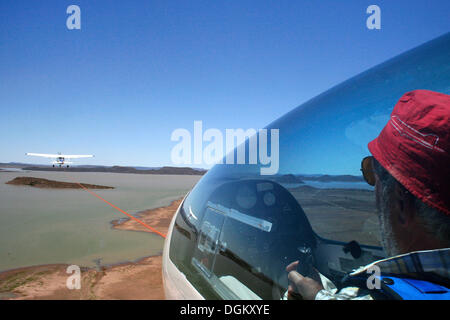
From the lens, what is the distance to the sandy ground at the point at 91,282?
3.91 meters

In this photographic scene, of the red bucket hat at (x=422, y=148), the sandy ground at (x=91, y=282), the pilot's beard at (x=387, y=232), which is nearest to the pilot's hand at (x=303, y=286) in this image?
the pilot's beard at (x=387, y=232)

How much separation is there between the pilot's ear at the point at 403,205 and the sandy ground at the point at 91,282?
3932 mm

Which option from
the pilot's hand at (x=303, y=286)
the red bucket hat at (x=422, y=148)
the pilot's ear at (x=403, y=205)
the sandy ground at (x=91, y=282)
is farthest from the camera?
the sandy ground at (x=91, y=282)

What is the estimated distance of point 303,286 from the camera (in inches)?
40.2

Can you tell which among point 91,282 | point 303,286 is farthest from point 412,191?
point 91,282

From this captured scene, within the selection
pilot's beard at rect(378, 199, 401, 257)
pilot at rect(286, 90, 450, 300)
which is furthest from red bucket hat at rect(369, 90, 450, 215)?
pilot's beard at rect(378, 199, 401, 257)

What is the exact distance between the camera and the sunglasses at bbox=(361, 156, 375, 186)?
1002 millimetres

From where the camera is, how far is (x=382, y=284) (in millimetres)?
897

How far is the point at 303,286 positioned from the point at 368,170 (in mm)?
551

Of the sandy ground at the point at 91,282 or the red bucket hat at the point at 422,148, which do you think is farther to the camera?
the sandy ground at the point at 91,282

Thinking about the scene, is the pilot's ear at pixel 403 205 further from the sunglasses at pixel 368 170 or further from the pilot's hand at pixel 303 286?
the pilot's hand at pixel 303 286

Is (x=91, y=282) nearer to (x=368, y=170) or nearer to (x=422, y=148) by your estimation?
(x=368, y=170)
